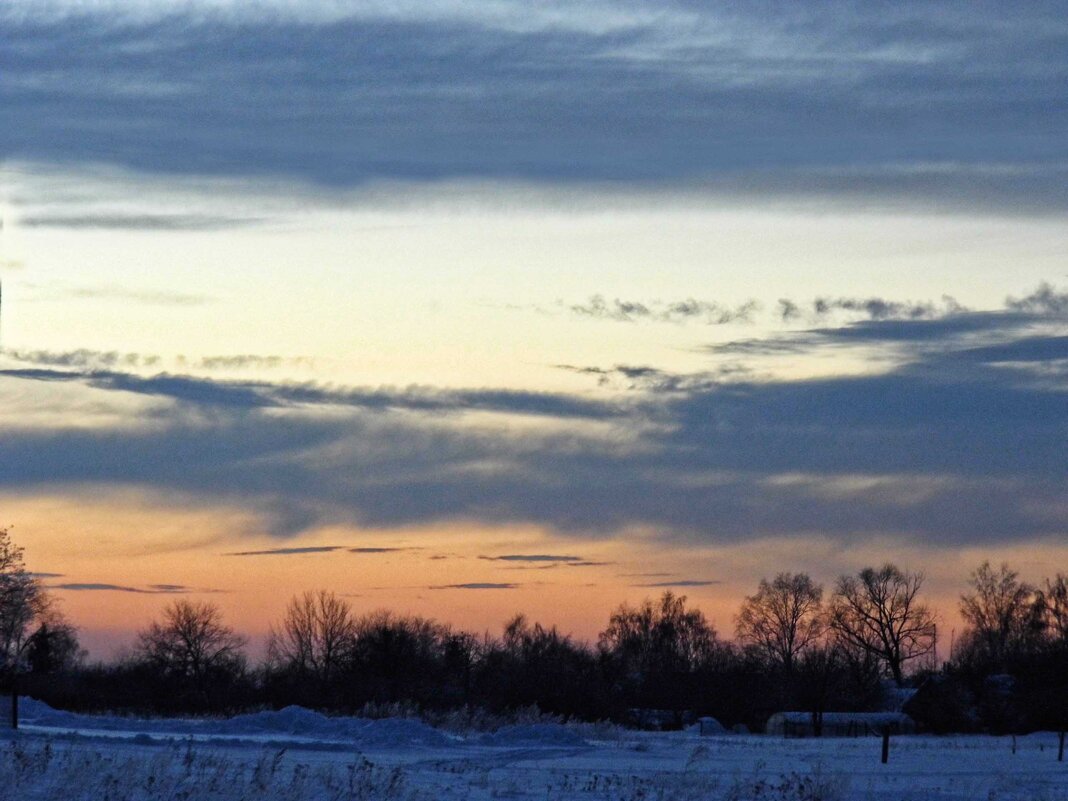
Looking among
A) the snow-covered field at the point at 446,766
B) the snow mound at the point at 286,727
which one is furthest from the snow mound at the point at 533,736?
the snow mound at the point at 286,727

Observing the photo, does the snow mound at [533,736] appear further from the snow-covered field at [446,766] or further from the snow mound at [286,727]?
the snow mound at [286,727]

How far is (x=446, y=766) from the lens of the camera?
46.0m

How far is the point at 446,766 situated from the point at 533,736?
20.4 metres

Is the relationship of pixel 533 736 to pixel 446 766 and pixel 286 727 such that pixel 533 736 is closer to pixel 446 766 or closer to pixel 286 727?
pixel 286 727

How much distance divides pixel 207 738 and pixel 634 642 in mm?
144206

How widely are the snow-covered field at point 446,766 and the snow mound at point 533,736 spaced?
0.30 ft

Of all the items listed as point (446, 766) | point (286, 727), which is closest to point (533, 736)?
point (286, 727)

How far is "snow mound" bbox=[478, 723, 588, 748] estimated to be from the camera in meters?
64.4

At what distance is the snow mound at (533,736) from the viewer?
211ft

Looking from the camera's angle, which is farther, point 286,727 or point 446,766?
point 286,727

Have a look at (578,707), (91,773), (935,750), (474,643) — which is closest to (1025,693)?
(578,707)

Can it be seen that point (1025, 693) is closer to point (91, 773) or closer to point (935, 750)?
point (935, 750)

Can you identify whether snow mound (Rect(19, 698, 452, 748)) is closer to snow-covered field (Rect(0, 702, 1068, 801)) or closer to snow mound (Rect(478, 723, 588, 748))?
snow-covered field (Rect(0, 702, 1068, 801))

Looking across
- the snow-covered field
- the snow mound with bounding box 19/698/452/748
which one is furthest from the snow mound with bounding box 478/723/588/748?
the snow mound with bounding box 19/698/452/748
